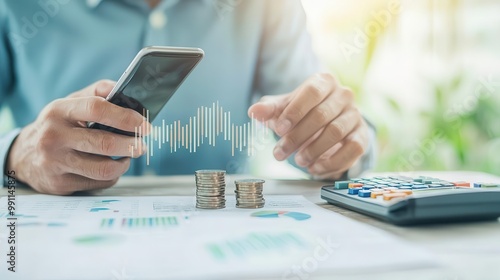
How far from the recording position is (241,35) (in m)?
1.18

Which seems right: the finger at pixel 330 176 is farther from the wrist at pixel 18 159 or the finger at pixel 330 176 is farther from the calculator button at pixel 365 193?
the wrist at pixel 18 159

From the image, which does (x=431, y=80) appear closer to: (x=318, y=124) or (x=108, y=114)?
(x=318, y=124)

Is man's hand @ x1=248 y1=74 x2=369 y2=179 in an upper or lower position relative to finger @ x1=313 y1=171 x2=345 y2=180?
upper

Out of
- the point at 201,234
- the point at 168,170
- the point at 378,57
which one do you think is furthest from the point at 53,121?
the point at 378,57

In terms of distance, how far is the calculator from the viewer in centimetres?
43

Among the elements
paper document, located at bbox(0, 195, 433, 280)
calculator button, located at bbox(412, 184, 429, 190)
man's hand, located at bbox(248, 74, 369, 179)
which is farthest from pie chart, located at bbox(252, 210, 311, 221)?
man's hand, located at bbox(248, 74, 369, 179)

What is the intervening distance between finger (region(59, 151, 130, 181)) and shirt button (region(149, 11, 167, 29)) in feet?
1.70

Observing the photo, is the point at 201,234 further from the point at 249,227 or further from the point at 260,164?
the point at 260,164

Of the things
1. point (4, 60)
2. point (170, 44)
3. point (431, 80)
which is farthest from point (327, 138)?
point (431, 80)

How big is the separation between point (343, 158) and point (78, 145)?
0.35m

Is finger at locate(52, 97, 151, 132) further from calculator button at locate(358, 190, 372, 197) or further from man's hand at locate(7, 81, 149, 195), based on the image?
calculator button at locate(358, 190, 372, 197)

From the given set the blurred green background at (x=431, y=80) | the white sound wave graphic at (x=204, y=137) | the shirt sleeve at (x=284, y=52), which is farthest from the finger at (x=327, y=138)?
the blurred green background at (x=431, y=80)

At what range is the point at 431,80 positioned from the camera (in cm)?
188

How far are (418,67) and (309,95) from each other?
128 cm
